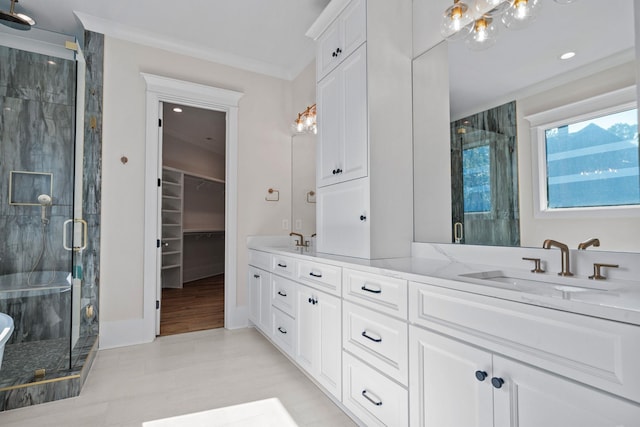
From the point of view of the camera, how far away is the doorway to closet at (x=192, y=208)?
5.02 meters

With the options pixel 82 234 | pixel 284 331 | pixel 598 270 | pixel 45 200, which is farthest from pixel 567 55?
pixel 45 200

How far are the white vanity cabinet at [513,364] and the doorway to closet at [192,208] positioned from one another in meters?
3.47

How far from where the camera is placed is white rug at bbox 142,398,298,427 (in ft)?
5.85

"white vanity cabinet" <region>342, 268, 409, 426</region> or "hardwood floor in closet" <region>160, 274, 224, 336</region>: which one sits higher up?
"white vanity cabinet" <region>342, 268, 409, 426</region>

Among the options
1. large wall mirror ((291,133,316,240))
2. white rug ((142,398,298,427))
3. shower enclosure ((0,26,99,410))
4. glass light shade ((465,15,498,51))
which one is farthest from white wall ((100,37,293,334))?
glass light shade ((465,15,498,51))

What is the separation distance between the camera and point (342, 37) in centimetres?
234

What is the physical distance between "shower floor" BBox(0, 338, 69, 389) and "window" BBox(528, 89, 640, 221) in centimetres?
311

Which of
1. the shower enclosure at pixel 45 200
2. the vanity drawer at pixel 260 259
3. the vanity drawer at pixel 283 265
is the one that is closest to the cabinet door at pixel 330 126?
the vanity drawer at pixel 283 265

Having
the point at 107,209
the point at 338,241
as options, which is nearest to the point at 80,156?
the point at 107,209

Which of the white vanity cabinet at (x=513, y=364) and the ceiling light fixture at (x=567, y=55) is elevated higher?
the ceiling light fixture at (x=567, y=55)

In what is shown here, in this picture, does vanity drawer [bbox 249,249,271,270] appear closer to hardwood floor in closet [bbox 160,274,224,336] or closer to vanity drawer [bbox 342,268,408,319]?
hardwood floor in closet [bbox 160,274,224,336]

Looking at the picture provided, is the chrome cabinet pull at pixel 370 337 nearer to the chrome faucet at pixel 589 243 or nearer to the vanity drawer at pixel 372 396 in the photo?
the vanity drawer at pixel 372 396

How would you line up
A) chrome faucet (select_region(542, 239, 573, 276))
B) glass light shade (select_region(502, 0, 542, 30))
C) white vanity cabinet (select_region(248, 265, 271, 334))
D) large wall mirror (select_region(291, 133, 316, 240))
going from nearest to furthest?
1. chrome faucet (select_region(542, 239, 573, 276))
2. glass light shade (select_region(502, 0, 542, 30))
3. white vanity cabinet (select_region(248, 265, 271, 334))
4. large wall mirror (select_region(291, 133, 316, 240))

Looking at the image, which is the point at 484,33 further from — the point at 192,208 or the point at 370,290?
the point at 192,208
